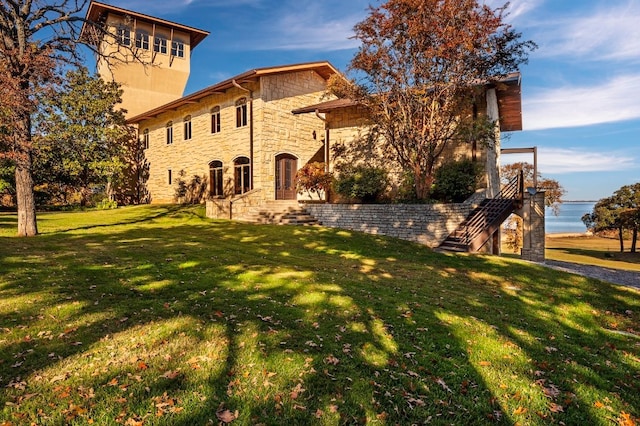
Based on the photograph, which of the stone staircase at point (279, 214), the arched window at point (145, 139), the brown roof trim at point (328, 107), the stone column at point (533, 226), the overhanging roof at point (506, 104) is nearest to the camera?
the overhanging roof at point (506, 104)

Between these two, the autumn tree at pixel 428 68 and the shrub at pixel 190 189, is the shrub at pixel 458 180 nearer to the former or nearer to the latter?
the autumn tree at pixel 428 68

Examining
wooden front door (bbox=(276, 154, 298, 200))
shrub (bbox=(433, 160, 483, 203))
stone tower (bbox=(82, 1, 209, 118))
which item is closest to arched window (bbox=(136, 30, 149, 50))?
stone tower (bbox=(82, 1, 209, 118))

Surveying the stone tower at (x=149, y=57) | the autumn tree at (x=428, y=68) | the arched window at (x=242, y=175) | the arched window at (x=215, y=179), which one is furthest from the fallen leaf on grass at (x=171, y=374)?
the stone tower at (x=149, y=57)

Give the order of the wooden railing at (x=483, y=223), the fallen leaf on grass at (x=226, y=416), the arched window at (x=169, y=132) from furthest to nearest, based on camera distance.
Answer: the arched window at (x=169, y=132)
the wooden railing at (x=483, y=223)
the fallen leaf on grass at (x=226, y=416)

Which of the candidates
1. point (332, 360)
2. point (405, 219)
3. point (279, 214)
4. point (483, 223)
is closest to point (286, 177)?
point (279, 214)

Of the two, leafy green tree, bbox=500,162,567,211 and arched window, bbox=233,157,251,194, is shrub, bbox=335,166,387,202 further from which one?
leafy green tree, bbox=500,162,567,211

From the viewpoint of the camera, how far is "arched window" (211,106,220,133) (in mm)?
22438

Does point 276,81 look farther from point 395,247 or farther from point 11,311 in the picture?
point 11,311

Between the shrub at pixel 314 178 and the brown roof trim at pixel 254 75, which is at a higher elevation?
the brown roof trim at pixel 254 75

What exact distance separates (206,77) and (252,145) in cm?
1679

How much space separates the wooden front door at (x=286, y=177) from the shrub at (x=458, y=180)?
28.8 feet

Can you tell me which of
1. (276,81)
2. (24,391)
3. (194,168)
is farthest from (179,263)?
(194,168)

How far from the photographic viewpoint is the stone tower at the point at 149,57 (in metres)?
26.9

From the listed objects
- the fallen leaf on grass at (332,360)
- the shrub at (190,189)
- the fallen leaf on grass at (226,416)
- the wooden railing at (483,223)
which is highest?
the shrub at (190,189)
